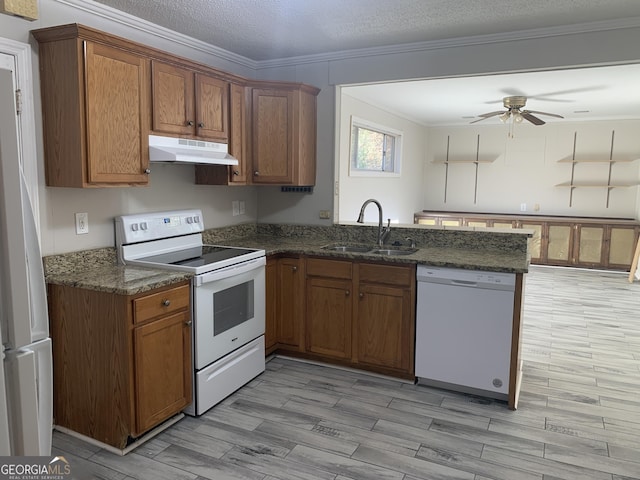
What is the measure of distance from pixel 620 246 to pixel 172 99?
6774mm

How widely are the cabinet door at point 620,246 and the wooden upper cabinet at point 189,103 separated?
244 inches

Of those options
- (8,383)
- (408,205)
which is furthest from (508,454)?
(408,205)

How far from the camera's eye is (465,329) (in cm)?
305

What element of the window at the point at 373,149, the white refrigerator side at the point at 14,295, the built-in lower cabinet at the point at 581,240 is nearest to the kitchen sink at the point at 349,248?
the window at the point at 373,149

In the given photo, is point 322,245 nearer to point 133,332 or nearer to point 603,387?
point 133,332

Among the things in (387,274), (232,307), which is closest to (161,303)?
(232,307)

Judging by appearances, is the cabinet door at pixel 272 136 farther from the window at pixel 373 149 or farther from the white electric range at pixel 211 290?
the window at pixel 373 149

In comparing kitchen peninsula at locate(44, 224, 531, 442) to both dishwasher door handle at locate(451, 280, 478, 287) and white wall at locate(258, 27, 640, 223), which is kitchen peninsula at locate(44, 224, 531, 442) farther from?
white wall at locate(258, 27, 640, 223)

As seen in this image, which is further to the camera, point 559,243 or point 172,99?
point 559,243

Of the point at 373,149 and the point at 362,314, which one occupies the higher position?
the point at 373,149

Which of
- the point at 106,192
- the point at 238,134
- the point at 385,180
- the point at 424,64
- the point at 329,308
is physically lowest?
the point at 329,308

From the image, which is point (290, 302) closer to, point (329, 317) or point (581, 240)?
point (329, 317)

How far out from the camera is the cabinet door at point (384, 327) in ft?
10.7

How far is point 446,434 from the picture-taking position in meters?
2.66
